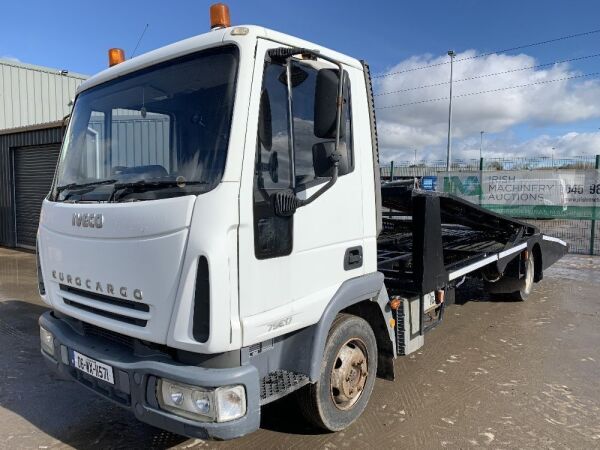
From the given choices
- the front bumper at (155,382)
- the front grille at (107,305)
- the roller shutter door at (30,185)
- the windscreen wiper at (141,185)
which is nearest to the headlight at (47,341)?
the front grille at (107,305)

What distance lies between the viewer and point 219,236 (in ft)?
7.57

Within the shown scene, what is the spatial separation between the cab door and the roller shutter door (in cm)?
1120

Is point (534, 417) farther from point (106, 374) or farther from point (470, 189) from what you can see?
point (470, 189)

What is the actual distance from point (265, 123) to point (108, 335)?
5.30 ft

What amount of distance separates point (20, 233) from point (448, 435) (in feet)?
46.0

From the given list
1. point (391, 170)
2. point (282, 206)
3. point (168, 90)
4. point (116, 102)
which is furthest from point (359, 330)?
point (391, 170)

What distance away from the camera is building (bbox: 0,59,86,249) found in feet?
40.7

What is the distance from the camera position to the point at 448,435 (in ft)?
10.8

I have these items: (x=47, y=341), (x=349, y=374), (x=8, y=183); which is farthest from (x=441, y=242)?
(x=8, y=183)

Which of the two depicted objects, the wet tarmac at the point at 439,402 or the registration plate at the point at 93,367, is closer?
the registration plate at the point at 93,367

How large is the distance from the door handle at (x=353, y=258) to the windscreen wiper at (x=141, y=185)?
118 centimetres

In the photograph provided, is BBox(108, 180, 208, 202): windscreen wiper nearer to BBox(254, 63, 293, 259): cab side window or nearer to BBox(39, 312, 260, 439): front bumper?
BBox(254, 63, 293, 259): cab side window

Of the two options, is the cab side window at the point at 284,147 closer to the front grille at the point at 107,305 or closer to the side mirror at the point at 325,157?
the side mirror at the point at 325,157

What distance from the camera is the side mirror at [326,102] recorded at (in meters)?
2.62
